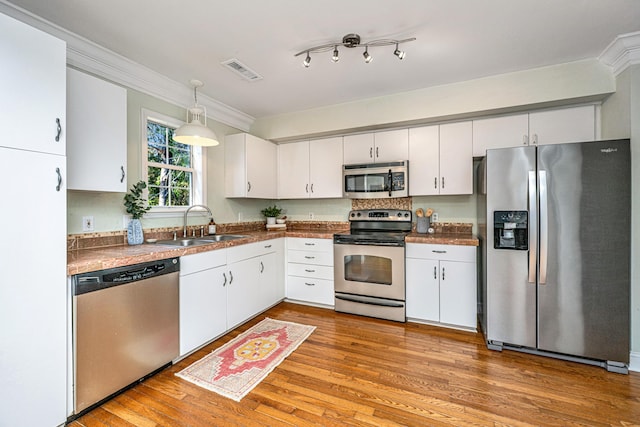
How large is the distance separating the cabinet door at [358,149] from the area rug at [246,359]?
2.10 meters

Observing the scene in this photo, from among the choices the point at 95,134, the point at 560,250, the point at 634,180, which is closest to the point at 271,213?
the point at 95,134

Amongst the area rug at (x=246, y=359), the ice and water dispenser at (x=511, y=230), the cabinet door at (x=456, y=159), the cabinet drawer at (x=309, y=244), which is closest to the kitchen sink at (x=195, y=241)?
the cabinet drawer at (x=309, y=244)

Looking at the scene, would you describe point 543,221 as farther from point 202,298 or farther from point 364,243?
point 202,298

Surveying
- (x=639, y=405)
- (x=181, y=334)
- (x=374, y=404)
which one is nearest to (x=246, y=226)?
(x=181, y=334)

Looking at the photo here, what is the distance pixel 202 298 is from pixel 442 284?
2.37 meters

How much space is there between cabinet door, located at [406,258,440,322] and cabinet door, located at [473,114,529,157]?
1.31m

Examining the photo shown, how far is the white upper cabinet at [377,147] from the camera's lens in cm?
343

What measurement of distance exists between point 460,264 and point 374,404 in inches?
66.2

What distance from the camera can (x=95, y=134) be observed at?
206cm

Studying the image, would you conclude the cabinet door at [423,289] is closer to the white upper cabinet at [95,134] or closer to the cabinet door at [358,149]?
the cabinet door at [358,149]

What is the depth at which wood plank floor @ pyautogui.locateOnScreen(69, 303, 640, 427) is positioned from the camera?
1.69m

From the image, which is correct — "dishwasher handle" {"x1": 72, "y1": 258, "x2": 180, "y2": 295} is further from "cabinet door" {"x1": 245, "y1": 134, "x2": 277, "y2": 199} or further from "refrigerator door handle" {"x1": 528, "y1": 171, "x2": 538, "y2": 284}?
"refrigerator door handle" {"x1": 528, "y1": 171, "x2": 538, "y2": 284}

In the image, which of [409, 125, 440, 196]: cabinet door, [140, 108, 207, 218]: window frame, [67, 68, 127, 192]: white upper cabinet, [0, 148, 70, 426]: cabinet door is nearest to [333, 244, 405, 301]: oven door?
[409, 125, 440, 196]: cabinet door

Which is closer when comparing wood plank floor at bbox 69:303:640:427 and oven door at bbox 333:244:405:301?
wood plank floor at bbox 69:303:640:427
